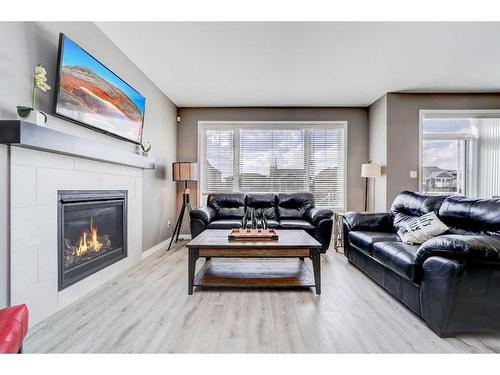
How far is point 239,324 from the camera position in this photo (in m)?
1.98

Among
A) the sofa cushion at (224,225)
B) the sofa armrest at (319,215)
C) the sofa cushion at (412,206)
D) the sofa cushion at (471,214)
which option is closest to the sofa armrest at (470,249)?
the sofa cushion at (471,214)

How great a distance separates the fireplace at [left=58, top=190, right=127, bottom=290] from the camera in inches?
91.1

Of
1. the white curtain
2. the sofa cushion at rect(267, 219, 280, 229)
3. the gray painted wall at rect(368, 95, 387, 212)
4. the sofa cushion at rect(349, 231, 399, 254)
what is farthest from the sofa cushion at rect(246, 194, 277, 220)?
the white curtain

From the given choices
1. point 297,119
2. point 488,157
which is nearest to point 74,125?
point 297,119

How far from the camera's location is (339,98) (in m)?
4.82

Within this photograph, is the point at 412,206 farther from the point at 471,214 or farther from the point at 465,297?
the point at 465,297

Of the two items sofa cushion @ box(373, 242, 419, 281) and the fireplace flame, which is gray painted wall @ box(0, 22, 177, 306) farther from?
sofa cushion @ box(373, 242, 419, 281)

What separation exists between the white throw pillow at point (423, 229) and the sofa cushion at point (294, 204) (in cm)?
204

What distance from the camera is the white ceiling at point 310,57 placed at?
2721mm

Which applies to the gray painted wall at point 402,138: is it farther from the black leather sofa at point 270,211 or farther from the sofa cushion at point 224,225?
the sofa cushion at point 224,225

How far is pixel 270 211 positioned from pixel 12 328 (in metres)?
3.86

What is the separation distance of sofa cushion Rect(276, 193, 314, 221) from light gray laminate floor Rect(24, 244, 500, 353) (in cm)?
197

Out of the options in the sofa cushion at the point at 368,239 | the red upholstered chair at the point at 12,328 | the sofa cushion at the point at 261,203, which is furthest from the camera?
the sofa cushion at the point at 261,203
